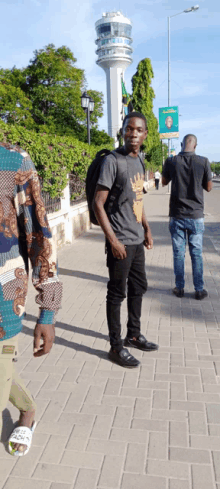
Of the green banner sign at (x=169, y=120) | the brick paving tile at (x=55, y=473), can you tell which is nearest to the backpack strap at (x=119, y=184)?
the brick paving tile at (x=55, y=473)

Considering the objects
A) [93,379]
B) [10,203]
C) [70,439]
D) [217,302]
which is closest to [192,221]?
[217,302]

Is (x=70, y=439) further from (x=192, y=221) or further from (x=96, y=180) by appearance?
(x=192, y=221)

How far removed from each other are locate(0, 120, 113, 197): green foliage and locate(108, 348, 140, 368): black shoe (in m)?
4.22

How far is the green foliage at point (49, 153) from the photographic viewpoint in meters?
7.40

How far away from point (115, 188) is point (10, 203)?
170cm

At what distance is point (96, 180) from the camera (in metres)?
3.44

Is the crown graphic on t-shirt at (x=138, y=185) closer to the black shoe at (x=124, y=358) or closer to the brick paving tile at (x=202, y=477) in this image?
the black shoe at (x=124, y=358)

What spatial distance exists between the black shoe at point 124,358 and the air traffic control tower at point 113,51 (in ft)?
277

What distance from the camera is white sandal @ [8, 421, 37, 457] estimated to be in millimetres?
2528

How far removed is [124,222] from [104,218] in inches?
7.8

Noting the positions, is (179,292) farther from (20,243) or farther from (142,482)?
(20,243)

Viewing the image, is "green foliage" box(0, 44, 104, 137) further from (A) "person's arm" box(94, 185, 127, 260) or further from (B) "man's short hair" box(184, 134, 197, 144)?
(A) "person's arm" box(94, 185, 127, 260)

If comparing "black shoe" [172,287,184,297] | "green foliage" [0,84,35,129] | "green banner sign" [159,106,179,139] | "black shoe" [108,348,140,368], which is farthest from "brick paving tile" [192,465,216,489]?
"green foliage" [0,84,35,129]

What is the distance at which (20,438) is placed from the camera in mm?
2543
